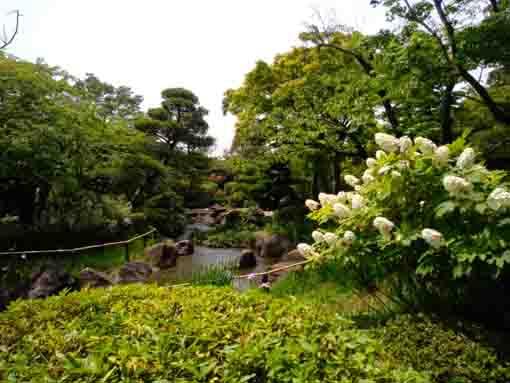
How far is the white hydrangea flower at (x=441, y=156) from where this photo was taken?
224 cm

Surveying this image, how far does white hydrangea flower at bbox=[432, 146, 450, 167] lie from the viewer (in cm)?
224

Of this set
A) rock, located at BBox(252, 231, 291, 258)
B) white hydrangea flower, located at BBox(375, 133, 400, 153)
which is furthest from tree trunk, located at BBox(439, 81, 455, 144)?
rock, located at BBox(252, 231, 291, 258)

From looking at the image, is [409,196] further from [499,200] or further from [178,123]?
[178,123]

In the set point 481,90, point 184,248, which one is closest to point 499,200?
point 481,90

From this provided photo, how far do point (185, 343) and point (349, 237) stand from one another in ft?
5.17

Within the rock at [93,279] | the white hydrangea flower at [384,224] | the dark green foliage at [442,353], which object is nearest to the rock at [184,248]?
the rock at [93,279]

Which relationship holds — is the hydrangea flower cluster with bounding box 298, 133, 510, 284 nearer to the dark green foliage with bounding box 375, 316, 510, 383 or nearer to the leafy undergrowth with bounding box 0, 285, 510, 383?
the dark green foliage with bounding box 375, 316, 510, 383

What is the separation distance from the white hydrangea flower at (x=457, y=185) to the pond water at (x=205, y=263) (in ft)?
16.6

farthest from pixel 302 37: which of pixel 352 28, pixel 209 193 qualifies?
pixel 209 193

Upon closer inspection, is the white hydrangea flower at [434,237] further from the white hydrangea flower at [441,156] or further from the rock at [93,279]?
Result: the rock at [93,279]

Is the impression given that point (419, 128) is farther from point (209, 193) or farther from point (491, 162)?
point (209, 193)

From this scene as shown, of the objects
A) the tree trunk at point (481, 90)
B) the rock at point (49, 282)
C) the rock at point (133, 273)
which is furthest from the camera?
the rock at point (133, 273)

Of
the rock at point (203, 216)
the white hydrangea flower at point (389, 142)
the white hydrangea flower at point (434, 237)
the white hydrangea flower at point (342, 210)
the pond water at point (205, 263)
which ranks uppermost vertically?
the white hydrangea flower at point (389, 142)

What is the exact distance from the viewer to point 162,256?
28.6 ft
